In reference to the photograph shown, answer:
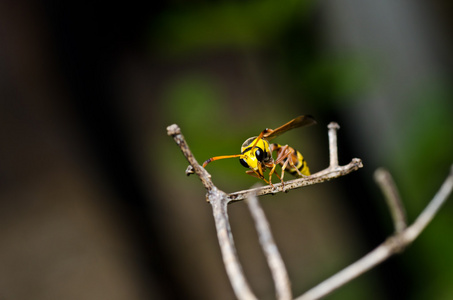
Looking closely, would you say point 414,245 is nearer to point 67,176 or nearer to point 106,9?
point 106,9

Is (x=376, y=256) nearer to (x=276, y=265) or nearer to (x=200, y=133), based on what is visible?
(x=276, y=265)

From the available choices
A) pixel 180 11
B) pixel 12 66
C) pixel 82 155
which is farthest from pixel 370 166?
pixel 12 66

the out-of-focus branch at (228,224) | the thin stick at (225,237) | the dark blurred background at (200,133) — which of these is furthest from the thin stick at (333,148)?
the dark blurred background at (200,133)

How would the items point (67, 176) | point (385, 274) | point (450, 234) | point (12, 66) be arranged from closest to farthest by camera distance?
point (450, 234), point (385, 274), point (12, 66), point (67, 176)

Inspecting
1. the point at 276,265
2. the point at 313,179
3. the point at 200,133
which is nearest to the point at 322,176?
the point at 313,179

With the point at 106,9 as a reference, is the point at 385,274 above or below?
below

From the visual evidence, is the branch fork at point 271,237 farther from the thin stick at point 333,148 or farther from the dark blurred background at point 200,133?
the dark blurred background at point 200,133

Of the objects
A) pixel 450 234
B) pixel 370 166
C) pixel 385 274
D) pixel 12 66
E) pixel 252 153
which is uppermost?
pixel 12 66
